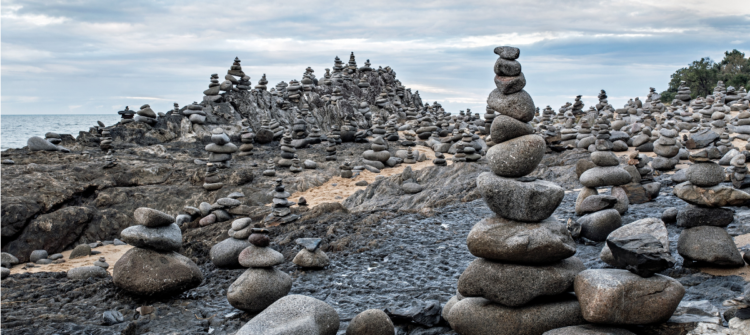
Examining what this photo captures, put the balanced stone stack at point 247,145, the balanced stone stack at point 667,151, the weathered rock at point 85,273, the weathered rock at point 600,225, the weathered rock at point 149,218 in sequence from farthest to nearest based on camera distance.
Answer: the balanced stone stack at point 247,145 < the balanced stone stack at point 667,151 < the weathered rock at point 85,273 < the weathered rock at point 600,225 < the weathered rock at point 149,218

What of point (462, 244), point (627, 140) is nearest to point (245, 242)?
point (462, 244)

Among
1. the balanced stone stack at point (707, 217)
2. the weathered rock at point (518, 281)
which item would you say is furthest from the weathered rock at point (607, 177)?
the weathered rock at point (518, 281)

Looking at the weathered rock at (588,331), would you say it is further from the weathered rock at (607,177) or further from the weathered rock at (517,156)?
the weathered rock at (607,177)

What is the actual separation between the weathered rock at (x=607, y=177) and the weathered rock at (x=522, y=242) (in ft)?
18.2

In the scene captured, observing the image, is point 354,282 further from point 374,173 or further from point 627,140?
point 627,140

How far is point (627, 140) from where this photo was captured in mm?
20484

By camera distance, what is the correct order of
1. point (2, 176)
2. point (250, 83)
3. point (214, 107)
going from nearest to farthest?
point (2, 176) < point (214, 107) < point (250, 83)

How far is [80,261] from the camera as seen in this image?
43.9ft

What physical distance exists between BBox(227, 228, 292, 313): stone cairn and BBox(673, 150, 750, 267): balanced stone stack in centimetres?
602

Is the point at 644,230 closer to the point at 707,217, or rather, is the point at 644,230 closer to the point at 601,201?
the point at 707,217

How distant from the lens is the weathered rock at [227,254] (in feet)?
31.8

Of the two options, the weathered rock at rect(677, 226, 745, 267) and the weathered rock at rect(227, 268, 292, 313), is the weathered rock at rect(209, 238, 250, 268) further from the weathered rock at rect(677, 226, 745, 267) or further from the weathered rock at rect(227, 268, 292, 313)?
the weathered rock at rect(677, 226, 745, 267)

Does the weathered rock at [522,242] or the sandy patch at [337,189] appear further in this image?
the sandy patch at [337,189]

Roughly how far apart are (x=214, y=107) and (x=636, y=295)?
87.8 feet
